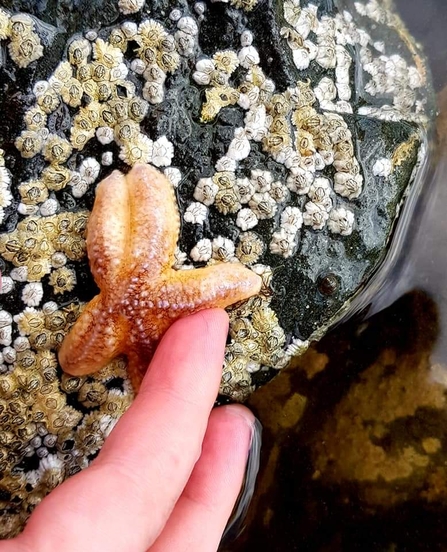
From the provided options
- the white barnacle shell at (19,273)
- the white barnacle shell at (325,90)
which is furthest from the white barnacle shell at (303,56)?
the white barnacle shell at (19,273)

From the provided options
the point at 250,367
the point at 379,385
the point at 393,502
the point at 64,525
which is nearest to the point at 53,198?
the point at 250,367

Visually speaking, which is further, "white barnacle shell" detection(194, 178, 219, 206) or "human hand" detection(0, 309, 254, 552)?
"white barnacle shell" detection(194, 178, 219, 206)

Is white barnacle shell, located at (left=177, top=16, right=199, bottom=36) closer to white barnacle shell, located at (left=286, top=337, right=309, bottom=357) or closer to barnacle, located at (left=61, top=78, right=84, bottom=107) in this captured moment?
barnacle, located at (left=61, top=78, right=84, bottom=107)

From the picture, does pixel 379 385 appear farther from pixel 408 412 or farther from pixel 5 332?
pixel 5 332

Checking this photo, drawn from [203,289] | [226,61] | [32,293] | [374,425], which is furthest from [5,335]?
[374,425]

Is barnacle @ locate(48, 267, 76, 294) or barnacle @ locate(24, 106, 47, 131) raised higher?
barnacle @ locate(24, 106, 47, 131)

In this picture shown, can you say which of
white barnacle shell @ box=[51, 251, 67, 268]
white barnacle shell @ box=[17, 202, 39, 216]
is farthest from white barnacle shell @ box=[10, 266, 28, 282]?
white barnacle shell @ box=[17, 202, 39, 216]
